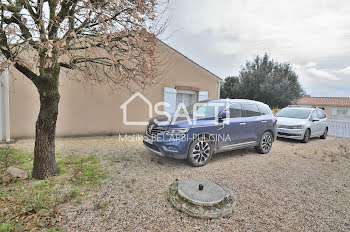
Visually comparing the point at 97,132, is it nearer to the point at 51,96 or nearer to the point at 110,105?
the point at 110,105

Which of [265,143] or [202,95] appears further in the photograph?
[202,95]

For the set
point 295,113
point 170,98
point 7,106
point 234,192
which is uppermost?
point 170,98

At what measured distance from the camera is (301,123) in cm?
780

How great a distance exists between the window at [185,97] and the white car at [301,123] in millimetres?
4359

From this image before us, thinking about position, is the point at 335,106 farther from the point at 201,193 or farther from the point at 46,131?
the point at 46,131

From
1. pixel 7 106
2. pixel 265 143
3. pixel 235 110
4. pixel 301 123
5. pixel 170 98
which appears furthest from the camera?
pixel 170 98

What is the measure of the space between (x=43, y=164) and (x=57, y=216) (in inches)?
56.9

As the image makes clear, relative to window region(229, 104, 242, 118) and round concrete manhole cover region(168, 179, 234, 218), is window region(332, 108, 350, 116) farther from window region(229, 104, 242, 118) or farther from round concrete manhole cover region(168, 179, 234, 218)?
round concrete manhole cover region(168, 179, 234, 218)

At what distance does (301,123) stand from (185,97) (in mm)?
5443

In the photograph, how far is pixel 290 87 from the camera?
19781 mm

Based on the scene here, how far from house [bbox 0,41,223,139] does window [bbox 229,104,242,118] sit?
3.54 metres

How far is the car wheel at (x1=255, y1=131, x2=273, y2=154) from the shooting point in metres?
5.82

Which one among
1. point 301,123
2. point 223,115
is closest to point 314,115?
point 301,123

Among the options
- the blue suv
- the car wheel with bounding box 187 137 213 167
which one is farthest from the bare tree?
the car wheel with bounding box 187 137 213 167
